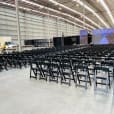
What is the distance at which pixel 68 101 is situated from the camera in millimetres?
3492

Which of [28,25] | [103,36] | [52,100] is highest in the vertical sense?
[28,25]

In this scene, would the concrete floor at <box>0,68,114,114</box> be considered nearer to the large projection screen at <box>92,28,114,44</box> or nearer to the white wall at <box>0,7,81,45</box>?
the large projection screen at <box>92,28,114,44</box>

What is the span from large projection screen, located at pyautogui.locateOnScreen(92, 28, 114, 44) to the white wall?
6.30 metres

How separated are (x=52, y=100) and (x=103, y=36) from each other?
51.7ft

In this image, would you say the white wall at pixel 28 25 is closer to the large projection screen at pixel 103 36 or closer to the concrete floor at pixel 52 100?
the large projection screen at pixel 103 36

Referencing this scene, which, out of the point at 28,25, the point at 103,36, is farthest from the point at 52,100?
the point at 28,25

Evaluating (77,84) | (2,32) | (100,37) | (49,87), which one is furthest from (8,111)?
(2,32)

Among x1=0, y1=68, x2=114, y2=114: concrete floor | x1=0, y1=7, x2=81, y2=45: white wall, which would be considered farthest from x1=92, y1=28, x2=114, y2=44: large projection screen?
x1=0, y1=68, x2=114, y2=114: concrete floor

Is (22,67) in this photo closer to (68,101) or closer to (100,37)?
(68,101)

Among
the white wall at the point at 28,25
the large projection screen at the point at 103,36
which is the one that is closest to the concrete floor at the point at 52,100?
the large projection screen at the point at 103,36

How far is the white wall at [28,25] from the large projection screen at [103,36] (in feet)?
20.7

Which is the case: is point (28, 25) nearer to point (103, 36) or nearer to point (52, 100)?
point (103, 36)

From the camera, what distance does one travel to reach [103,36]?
1806 centimetres

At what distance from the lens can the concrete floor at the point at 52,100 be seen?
309cm
